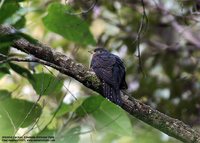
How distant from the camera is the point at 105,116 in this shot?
133 inches

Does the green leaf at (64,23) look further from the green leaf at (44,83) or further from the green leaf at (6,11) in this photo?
the green leaf at (6,11)

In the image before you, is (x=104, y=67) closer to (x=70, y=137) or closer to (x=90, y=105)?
(x=90, y=105)

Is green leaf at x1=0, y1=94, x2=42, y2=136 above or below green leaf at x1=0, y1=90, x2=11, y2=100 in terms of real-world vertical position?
above

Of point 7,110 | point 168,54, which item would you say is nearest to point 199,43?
point 168,54

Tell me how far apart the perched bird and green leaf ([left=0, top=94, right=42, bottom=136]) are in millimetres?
450

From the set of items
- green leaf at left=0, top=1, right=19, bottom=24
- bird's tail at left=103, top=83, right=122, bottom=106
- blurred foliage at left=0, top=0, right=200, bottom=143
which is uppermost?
green leaf at left=0, top=1, right=19, bottom=24

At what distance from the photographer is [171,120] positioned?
3197mm

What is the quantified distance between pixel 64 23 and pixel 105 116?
0.97 metres

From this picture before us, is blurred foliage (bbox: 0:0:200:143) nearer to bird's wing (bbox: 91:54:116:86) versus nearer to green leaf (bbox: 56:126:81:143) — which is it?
green leaf (bbox: 56:126:81:143)

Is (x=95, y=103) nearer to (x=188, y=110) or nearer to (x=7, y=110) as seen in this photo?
(x=7, y=110)

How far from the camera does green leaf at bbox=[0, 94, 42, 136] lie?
300 cm

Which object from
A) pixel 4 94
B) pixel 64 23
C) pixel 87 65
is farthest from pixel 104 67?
pixel 87 65

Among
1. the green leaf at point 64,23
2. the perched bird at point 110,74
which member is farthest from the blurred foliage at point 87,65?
the perched bird at point 110,74

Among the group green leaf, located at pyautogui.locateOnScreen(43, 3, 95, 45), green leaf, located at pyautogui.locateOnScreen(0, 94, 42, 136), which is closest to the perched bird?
green leaf, located at pyautogui.locateOnScreen(43, 3, 95, 45)
